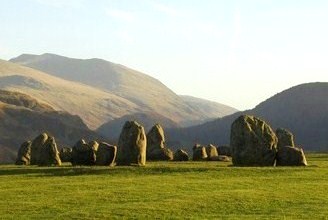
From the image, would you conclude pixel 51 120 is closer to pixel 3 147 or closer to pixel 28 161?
pixel 3 147

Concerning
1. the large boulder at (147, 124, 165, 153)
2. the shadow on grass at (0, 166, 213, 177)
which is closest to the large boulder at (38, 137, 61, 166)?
the shadow on grass at (0, 166, 213, 177)

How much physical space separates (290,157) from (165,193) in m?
19.8

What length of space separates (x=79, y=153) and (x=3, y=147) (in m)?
108

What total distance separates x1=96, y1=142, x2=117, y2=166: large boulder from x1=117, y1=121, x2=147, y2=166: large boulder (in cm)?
122

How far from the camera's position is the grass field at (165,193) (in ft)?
81.2

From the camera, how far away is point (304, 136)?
186000 mm

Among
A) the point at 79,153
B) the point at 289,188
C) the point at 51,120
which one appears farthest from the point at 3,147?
the point at 289,188

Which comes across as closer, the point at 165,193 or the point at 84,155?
the point at 165,193

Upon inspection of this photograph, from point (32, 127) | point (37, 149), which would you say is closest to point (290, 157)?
point (37, 149)

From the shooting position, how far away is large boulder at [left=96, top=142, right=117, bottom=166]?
49594 mm

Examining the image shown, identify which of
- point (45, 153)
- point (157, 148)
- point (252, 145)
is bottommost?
point (45, 153)

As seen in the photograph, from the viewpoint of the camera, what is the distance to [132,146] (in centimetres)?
4831

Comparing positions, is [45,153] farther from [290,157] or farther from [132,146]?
[290,157]

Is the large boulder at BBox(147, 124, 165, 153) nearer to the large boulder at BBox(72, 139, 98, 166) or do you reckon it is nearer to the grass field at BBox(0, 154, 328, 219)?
the large boulder at BBox(72, 139, 98, 166)
